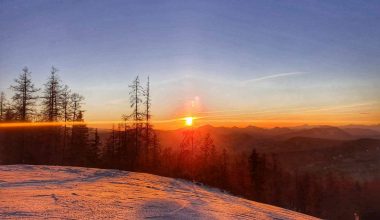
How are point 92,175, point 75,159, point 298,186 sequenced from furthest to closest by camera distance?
point 298,186
point 75,159
point 92,175

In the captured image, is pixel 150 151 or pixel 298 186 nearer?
pixel 150 151

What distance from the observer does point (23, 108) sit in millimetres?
40250

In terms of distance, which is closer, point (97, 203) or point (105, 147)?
point (97, 203)

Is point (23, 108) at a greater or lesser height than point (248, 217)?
greater

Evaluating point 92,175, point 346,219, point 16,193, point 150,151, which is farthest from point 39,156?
point 346,219

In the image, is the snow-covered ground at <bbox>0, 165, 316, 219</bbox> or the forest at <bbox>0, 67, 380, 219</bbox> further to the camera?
the forest at <bbox>0, 67, 380, 219</bbox>

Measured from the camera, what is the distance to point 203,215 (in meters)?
8.43

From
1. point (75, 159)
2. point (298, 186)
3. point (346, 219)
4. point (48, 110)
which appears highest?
point (48, 110)

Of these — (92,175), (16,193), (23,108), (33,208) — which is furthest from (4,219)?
(23,108)

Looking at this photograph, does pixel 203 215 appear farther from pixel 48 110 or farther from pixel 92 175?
pixel 48 110

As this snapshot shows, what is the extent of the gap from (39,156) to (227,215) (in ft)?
122

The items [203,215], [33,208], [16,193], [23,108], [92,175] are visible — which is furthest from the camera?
[23,108]

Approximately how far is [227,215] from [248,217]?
1.79 ft

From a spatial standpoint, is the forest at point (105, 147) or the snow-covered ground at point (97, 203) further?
the forest at point (105, 147)
